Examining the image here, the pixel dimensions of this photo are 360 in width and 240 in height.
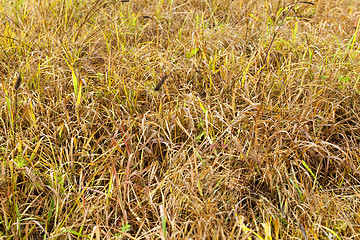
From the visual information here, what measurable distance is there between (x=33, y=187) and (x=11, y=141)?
29 centimetres

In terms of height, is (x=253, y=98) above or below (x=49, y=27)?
below

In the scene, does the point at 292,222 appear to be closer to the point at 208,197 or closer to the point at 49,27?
the point at 208,197

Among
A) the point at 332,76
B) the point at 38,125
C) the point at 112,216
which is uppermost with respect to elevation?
the point at 332,76

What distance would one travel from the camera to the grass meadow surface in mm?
1416

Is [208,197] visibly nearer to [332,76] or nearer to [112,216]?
[112,216]

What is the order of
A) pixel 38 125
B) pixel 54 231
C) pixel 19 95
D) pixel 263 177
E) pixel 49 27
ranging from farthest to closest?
1. pixel 49 27
2. pixel 19 95
3. pixel 38 125
4. pixel 263 177
5. pixel 54 231

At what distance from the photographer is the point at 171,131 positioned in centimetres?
177

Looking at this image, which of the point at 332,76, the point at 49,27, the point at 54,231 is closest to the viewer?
the point at 54,231

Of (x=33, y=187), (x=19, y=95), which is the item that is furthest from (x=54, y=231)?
(x=19, y=95)

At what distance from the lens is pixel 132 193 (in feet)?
5.06

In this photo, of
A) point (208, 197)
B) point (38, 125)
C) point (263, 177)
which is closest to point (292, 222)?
point (263, 177)

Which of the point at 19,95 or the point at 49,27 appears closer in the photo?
the point at 19,95

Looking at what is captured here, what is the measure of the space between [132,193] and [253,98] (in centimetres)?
97

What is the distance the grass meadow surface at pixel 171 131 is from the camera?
4.65 feet
